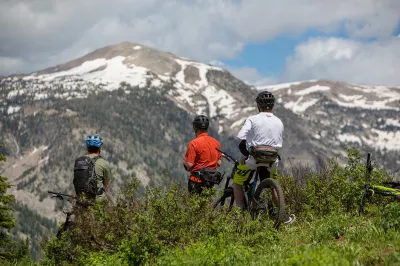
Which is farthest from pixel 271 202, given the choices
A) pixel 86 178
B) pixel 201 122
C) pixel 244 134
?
pixel 86 178

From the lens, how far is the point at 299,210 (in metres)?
11.3

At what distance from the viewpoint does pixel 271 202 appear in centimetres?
962

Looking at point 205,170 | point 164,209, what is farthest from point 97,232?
point 205,170

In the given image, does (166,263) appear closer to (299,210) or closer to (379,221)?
(379,221)

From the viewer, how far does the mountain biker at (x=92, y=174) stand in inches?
393

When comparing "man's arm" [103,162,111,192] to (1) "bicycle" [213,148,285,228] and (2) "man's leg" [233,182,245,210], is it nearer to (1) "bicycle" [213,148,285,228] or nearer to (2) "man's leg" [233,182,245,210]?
(1) "bicycle" [213,148,285,228]

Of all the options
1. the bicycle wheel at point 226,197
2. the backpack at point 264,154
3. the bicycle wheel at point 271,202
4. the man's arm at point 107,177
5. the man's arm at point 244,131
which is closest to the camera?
the bicycle wheel at point 271,202

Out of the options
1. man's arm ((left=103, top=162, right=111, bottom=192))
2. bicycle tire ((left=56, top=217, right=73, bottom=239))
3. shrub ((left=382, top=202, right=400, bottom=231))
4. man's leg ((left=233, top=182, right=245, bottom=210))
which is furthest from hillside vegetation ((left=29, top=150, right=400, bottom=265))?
man's arm ((left=103, top=162, right=111, bottom=192))

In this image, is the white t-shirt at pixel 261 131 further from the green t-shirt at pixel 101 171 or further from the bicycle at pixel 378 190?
the green t-shirt at pixel 101 171

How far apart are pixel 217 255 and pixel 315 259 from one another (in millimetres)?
1869

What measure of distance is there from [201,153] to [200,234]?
339cm

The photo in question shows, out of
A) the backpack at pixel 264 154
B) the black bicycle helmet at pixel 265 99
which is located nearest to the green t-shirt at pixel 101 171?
the backpack at pixel 264 154

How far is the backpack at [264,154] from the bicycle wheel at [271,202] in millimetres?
419

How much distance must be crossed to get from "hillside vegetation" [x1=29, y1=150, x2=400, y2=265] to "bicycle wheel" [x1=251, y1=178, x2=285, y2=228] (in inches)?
12.8
